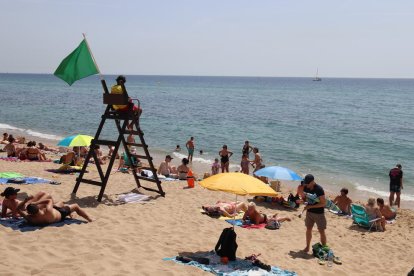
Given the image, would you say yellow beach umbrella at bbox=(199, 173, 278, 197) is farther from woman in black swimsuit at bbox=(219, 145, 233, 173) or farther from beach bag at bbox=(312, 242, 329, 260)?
woman in black swimsuit at bbox=(219, 145, 233, 173)

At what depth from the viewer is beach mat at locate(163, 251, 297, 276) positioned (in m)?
6.99

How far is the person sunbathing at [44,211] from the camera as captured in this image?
8016mm

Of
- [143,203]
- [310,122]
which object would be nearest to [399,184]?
[143,203]

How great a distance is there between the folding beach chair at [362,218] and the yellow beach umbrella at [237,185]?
495 centimetres

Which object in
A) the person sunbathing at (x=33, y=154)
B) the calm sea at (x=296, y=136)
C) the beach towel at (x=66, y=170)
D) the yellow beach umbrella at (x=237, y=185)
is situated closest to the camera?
the yellow beach umbrella at (x=237, y=185)

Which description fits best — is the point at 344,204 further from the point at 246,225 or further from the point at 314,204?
the point at 314,204

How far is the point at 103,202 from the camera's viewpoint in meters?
10.6

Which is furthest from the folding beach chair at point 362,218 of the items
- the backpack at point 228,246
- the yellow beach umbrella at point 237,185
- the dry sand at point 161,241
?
the backpack at point 228,246

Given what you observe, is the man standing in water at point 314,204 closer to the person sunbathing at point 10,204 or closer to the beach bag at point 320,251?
the beach bag at point 320,251

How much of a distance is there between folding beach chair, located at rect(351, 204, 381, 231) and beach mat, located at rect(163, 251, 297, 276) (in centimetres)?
504

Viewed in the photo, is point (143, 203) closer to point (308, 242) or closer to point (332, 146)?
point (308, 242)

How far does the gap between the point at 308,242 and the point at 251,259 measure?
1.75 metres

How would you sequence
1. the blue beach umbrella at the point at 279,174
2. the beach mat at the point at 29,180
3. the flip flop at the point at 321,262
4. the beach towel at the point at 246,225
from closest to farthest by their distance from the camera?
the flip flop at the point at 321,262 → the beach towel at the point at 246,225 → the beach mat at the point at 29,180 → the blue beach umbrella at the point at 279,174

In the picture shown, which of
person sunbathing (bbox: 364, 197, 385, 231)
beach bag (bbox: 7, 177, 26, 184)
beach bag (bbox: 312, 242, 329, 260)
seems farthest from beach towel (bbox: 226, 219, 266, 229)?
beach bag (bbox: 7, 177, 26, 184)
